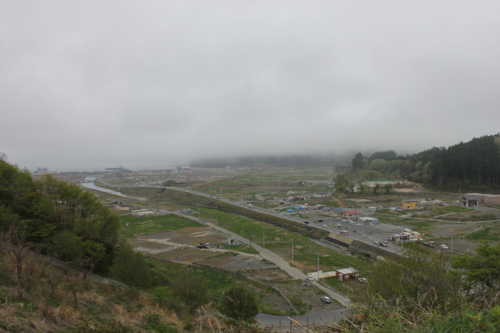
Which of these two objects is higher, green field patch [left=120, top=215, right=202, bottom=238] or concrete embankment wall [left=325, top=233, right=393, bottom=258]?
concrete embankment wall [left=325, top=233, right=393, bottom=258]

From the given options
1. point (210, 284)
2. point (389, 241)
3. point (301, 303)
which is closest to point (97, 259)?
point (210, 284)

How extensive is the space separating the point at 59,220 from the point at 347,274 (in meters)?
19.7

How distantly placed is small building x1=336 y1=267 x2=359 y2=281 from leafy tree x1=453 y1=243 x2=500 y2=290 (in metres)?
8.54

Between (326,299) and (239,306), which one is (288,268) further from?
(239,306)

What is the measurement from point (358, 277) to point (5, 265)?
20.5 m

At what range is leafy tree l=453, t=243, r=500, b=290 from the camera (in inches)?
458

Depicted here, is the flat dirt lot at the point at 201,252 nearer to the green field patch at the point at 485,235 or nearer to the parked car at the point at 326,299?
the parked car at the point at 326,299

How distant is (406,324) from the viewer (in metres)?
3.38

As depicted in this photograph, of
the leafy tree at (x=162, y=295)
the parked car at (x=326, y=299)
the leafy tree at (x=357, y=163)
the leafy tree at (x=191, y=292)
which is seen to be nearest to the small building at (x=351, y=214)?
the parked car at (x=326, y=299)

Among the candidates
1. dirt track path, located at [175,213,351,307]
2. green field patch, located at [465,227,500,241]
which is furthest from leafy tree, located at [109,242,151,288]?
green field patch, located at [465,227,500,241]

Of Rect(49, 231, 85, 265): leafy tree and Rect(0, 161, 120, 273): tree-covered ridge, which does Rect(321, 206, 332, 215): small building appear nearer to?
Rect(0, 161, 120, 273): tree-covered ridge

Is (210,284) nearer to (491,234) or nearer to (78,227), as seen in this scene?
(78,227)

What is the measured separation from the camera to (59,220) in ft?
56.9

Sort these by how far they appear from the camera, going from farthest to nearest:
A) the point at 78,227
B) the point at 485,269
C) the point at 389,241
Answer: the point at 389,241
the point at 78,227
the point at 485,269
